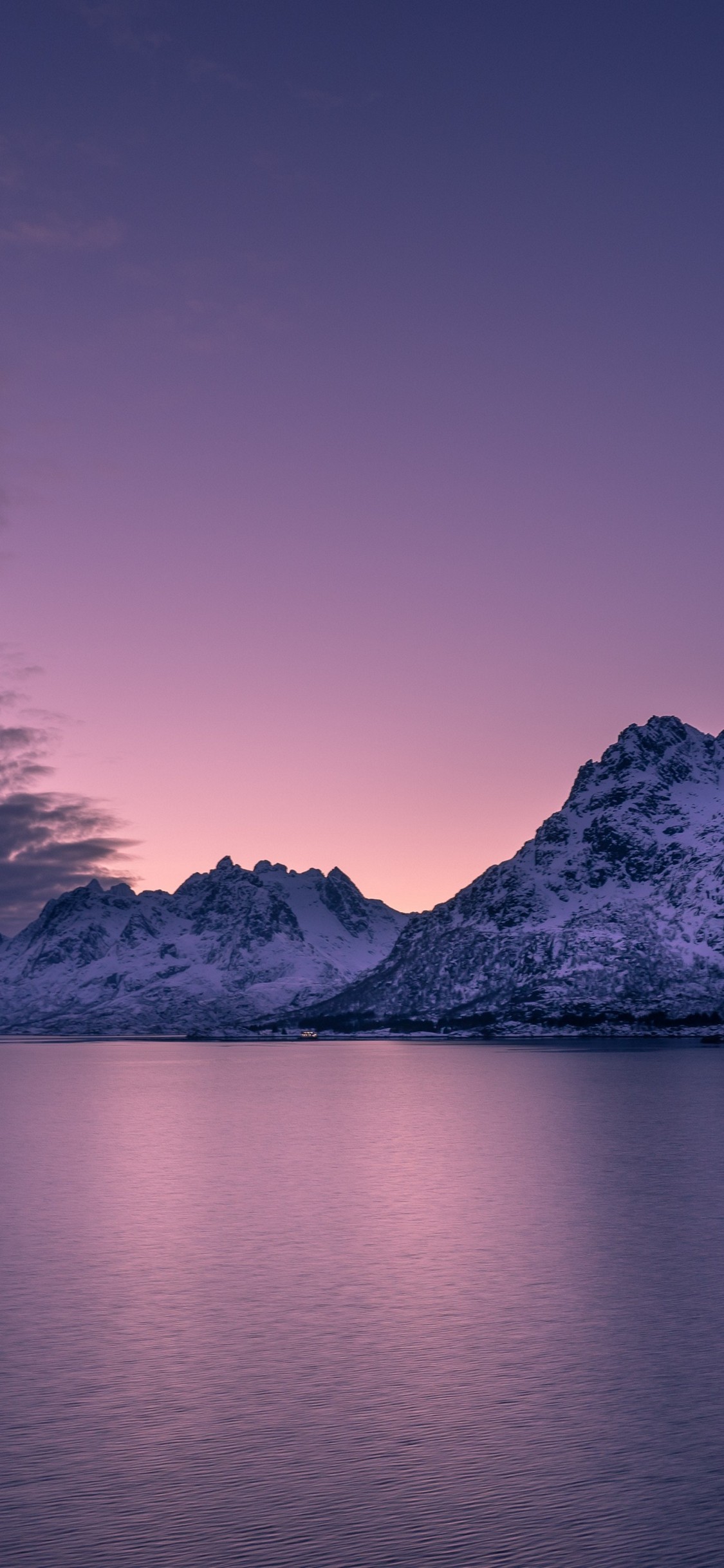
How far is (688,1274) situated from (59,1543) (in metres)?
36.7

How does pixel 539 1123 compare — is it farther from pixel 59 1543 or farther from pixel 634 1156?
pixel 59 1543

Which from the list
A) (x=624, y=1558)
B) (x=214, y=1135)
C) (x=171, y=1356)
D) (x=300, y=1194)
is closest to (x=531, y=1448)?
(x=624, y=1558)

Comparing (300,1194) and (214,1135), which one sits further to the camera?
(214,1135)

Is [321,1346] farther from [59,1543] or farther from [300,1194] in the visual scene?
[300,1194]

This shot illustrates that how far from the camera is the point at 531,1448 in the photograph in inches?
1342

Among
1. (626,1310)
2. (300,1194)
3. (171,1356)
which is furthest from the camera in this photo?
(300,1194)

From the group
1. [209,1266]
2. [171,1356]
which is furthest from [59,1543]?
[209,1266]

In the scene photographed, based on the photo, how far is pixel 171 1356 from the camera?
148 ft

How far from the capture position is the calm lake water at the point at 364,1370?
28.5 m

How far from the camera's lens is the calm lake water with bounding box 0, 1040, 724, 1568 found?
2847 cm

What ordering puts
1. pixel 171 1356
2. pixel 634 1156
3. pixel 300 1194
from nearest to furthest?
pixel 171 1356
pixel 300 1194
pixel 634 1156

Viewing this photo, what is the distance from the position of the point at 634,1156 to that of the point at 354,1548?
85.1m

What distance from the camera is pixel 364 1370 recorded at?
42656 mm

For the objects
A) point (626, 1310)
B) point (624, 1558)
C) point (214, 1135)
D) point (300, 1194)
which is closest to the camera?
point (624, 1558)
